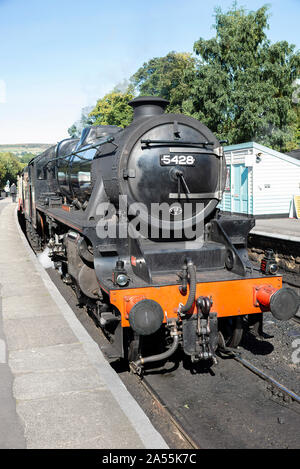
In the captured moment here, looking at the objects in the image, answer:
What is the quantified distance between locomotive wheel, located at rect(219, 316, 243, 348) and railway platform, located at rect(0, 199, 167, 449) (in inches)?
59.7

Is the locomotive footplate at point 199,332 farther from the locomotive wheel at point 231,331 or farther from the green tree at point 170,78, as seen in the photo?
the green tree at point 170,78

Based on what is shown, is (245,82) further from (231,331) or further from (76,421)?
(76,421)

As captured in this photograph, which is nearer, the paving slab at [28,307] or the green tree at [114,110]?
the paving slab at [28,307]

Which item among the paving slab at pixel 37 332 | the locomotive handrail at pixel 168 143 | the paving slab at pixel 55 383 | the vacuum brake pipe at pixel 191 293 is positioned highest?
the locomotive handrail at pixel 168 143

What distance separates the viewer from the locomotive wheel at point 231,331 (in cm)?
489

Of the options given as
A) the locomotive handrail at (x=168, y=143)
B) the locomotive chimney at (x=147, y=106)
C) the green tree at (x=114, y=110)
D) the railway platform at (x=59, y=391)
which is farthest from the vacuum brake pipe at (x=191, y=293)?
the green tree at (x=114, y=110)

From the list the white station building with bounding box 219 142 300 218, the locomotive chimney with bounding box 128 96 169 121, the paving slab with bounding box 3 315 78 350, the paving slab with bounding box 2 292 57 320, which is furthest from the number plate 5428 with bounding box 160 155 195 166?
the white station building with bounding box 219 142 300 218

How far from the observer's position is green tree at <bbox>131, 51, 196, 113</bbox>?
77.7ft

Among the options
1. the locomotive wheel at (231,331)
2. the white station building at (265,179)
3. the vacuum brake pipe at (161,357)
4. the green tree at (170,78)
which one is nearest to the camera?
the vacuum brake pipe at (161,357)

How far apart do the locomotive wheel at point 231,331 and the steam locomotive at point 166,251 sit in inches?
0.5

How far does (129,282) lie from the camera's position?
4.26 m

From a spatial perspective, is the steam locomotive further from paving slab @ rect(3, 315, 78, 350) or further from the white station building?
the white station building

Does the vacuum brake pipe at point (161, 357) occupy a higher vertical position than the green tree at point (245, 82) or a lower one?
lower

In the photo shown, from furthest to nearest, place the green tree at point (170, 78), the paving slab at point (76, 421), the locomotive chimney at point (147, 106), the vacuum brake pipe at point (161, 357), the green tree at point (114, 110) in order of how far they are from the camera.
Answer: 1. the green tree at point (114, 110)
2. the green tree at point (170, 78)
3. the locomotive chimney at point (147, 106)
4. the vacuum brake pipe at point (161, 357)
5. the paving slab at point (76, 421)
